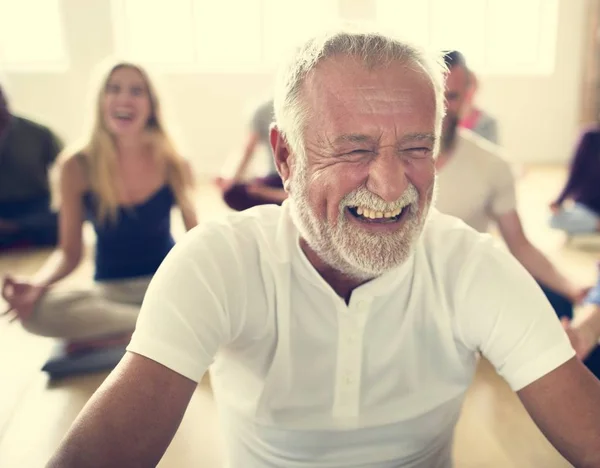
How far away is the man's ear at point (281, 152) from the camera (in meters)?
1.12

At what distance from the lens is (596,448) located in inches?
38.0

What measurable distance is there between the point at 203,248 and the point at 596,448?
698 millimetres

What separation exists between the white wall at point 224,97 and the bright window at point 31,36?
21 cm

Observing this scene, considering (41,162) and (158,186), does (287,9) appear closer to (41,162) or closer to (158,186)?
(41,162)

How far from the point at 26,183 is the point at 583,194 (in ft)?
11.5

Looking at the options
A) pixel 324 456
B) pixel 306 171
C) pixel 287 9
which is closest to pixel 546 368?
pixel 324 456

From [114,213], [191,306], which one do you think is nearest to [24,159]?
[114,213]

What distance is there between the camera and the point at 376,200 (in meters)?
1.00

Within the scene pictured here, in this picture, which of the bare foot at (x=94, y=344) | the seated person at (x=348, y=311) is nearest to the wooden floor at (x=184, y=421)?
the bare foot at (x=94, y=344)

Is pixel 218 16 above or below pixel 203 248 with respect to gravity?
above

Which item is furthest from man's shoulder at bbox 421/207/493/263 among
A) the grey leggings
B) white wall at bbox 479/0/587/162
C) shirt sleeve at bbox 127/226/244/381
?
white wall at bbox 479/0/587/162

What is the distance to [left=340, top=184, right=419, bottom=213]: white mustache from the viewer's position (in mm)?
1001

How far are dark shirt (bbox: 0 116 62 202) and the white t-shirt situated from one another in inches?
110

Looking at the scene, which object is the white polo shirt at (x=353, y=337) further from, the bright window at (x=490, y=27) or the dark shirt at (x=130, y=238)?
the bright window at (x=490, y=27)
